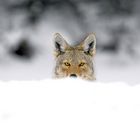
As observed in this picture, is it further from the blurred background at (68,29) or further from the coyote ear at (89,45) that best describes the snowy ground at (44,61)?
the coyote ear at (89,45)

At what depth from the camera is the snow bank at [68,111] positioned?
14.0ft

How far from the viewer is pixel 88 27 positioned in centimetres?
1834

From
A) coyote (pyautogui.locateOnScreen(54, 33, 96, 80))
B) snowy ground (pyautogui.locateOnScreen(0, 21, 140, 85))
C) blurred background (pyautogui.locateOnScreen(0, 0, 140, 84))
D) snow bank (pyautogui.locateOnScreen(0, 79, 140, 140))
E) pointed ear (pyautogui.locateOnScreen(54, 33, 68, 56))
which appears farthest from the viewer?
blurred background (pyautogui.locateOnScreen(0, 0, 140, 84))

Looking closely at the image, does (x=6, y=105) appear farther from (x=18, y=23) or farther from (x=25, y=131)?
(x=18, y=23)

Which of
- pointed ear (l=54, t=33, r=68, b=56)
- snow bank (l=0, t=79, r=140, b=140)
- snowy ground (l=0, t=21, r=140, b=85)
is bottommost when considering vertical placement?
snow bank (l=0, t=79, r=140, b=140)

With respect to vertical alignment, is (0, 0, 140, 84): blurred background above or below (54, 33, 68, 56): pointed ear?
above

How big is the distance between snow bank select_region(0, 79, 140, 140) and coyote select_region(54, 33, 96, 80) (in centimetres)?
328

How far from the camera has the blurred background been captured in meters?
17.6

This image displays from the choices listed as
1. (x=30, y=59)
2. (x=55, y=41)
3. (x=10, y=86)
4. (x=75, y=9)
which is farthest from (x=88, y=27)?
(x=10, y=86)

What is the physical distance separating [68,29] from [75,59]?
941cm

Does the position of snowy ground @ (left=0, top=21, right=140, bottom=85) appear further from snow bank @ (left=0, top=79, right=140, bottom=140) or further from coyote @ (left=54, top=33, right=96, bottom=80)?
snow bank @ (left=0, top=79, right=140, bottom=140)

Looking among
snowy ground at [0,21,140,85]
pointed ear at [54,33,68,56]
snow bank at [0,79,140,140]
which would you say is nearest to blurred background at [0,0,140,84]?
snowy ground at [0,21,140,85]

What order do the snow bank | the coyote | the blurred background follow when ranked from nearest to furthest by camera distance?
the snow bank < the coyote < the blurred background

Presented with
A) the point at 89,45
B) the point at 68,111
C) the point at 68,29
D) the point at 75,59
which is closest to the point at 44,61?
the point at 68,29
